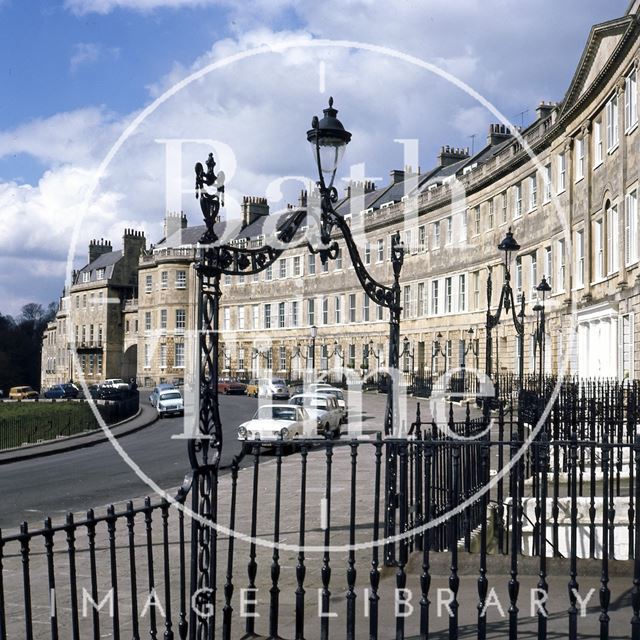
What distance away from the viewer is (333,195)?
30.2 feet

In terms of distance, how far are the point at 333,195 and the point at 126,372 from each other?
86434 mm

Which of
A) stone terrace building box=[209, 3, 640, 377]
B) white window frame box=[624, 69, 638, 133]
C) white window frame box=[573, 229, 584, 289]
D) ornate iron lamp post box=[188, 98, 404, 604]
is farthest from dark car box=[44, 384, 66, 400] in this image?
ornate iron lamp post box=[188, 98, 404, 604]

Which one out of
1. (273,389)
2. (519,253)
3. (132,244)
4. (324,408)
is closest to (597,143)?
(519,253)

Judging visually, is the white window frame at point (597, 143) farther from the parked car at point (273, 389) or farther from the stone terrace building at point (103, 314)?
the stone terrace building at point (103, 314)

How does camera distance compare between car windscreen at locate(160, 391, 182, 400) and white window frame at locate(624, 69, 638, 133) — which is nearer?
white window frame at locate(624, 69, 638, 133)

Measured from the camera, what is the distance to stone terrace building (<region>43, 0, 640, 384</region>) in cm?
2881

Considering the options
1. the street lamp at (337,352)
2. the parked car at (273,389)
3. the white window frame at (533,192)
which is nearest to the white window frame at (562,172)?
the white window frame at (533,192)

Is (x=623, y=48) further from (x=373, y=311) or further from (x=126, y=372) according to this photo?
(x=126, y=372)

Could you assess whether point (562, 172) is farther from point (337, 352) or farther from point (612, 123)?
point (337, 352)

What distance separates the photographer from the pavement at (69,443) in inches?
991

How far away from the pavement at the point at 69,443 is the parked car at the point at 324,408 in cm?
699

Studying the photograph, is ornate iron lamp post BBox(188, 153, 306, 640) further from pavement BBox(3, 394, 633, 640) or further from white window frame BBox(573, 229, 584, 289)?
white window frame BBox(573, 229, 584, 289)

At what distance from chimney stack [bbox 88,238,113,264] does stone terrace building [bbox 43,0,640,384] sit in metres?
8.92

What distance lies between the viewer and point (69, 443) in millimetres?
28453
